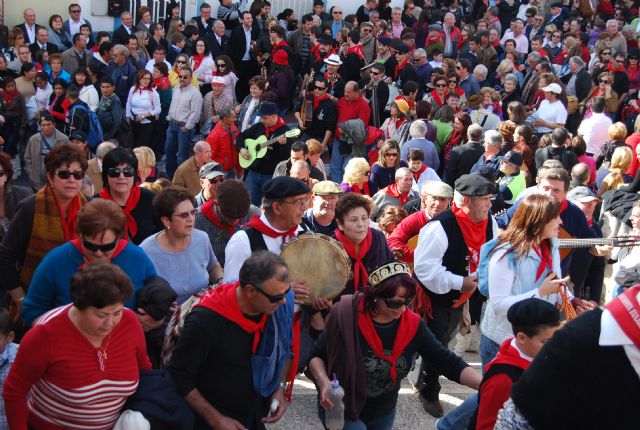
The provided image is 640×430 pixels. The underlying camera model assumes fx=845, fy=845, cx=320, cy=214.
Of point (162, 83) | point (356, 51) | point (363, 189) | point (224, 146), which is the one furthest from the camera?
point (356, 51)

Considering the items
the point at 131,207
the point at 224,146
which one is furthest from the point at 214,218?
the point at 224,146

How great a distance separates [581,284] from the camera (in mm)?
7535

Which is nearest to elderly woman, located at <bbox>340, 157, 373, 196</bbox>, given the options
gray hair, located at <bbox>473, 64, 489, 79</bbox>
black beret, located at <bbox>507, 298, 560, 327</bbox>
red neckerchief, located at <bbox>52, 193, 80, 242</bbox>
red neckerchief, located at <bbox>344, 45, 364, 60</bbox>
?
red neckerchief, located at <bbox>52, 193, 80, 242</bbox>

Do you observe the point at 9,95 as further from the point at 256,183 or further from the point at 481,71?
the point at 481,71

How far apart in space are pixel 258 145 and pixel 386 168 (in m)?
1.91

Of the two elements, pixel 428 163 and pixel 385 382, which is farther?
pixel 428 163

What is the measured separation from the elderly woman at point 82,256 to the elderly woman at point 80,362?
0.50 meters

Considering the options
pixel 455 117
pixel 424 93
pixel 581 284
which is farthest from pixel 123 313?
pixel 424 93

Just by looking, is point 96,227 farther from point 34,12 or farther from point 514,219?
point 34,12

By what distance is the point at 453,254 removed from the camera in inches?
227

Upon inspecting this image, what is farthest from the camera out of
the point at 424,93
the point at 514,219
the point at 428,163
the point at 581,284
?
the point at 424,93

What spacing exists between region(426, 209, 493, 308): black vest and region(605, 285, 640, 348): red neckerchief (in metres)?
3.45

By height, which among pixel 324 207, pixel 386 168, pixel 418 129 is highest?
A: pixel 324 207

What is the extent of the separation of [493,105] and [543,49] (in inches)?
179
